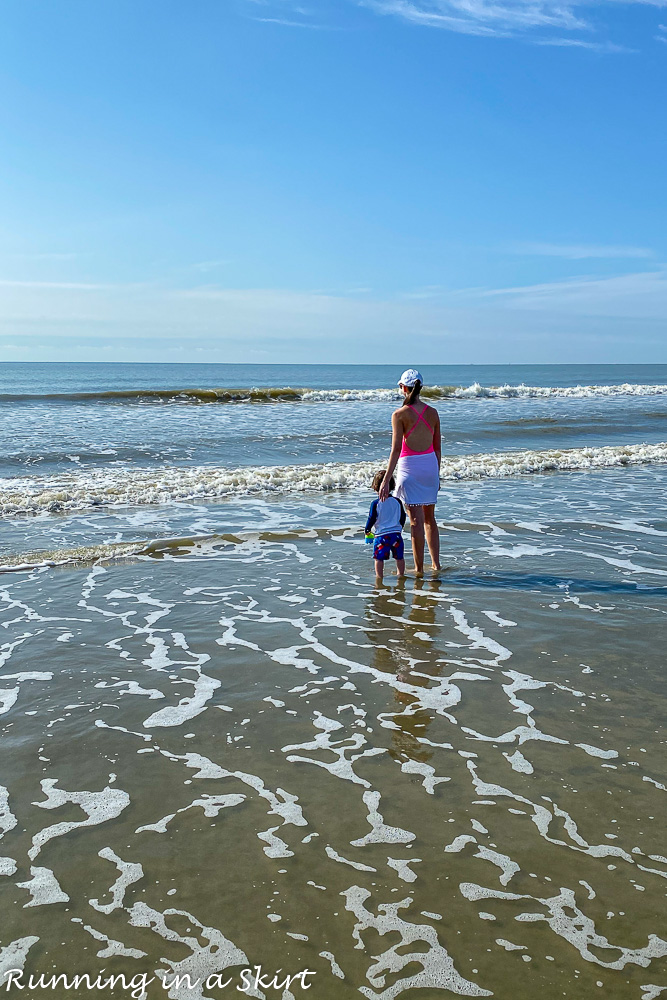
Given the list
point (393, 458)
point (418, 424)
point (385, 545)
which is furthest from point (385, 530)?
point (418, 424)

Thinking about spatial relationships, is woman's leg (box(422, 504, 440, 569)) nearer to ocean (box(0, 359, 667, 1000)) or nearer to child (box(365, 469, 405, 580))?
ocean (box(0, 359, 667, 1000))

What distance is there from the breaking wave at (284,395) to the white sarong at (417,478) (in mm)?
29159

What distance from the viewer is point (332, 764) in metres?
3.95

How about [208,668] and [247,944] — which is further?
[208,668]

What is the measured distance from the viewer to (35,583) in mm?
7523

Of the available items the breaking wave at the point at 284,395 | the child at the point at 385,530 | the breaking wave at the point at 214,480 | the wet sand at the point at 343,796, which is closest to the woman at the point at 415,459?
the child at the point at 385,530

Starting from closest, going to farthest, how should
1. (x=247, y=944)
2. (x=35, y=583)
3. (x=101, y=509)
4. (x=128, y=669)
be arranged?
(x=247, y=944) < (x=128, y=669) < (x=35, y=583) < (x=101, y=509)

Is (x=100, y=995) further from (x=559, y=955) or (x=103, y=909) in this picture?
(x=559, y=955)

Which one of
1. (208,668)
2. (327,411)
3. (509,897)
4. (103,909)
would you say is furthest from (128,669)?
(327,411)

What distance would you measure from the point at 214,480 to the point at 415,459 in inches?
280

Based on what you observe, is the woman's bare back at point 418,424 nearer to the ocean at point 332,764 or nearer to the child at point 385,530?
the child at point 385,530

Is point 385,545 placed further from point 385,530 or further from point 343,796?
point 343,796

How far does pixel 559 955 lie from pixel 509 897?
307 mm

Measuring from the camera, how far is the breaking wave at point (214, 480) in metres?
12.3
